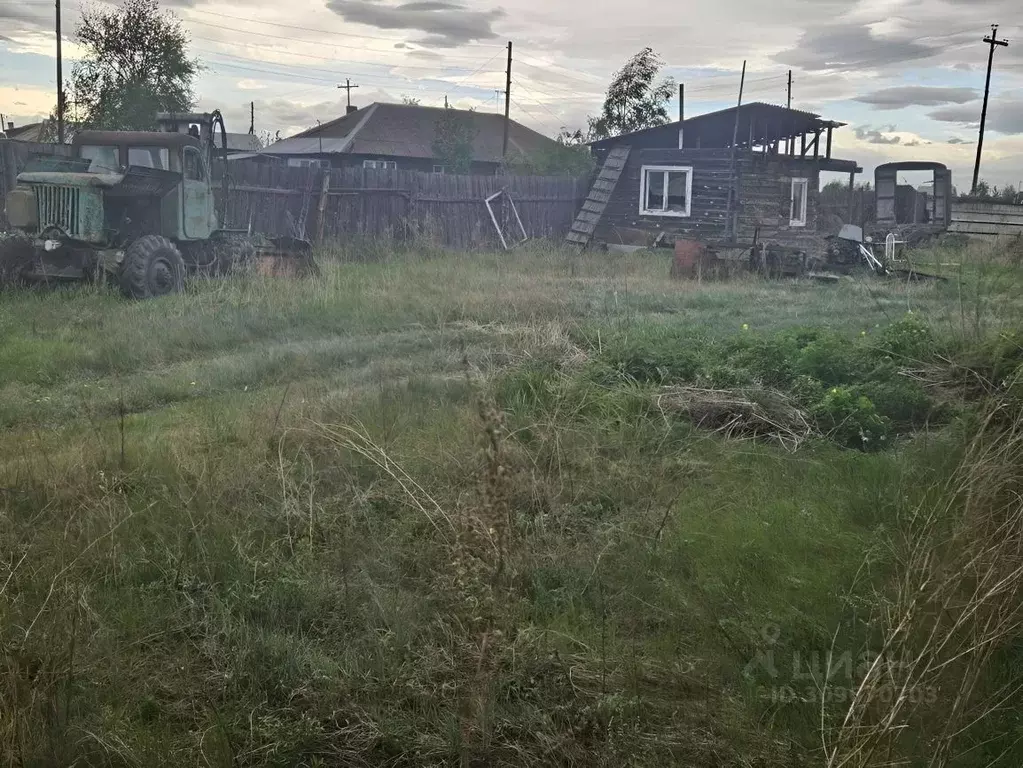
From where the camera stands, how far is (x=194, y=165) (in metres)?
13.8

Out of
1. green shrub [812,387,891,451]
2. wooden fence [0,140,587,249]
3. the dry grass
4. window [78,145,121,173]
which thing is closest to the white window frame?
wooden fence [0,140,587,249]

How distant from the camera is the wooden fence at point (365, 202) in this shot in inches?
681

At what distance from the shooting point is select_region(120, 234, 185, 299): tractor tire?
11.2 m

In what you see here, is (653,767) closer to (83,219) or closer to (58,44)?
(83,219)

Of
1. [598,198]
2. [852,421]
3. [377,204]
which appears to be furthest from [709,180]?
[852,421]

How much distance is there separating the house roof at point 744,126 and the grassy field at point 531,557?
16770 millimetres

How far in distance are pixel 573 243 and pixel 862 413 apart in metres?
16.8

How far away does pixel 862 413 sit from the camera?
5.77 m

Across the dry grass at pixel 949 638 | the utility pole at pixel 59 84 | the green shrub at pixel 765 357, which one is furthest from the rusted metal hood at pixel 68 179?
the utility pole at pixel 59 84

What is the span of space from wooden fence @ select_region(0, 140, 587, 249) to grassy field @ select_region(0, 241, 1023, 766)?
10226mm

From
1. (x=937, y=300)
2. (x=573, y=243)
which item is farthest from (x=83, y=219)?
(x=573, y=243)

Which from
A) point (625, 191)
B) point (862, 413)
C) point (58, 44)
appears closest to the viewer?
point (862, 413)

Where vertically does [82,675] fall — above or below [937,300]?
below

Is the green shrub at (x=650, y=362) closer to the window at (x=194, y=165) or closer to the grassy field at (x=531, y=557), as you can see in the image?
the grassy field at (x=531, y=557)
